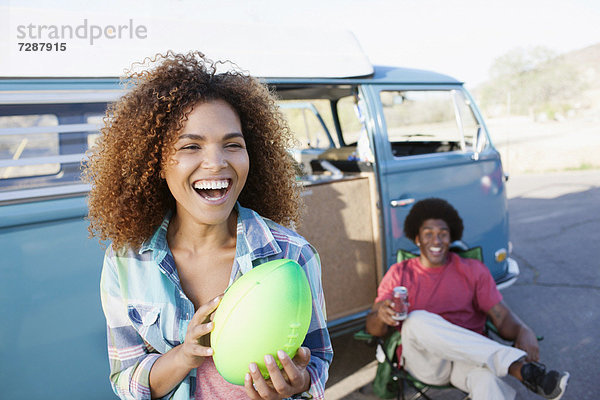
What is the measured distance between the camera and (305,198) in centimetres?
339

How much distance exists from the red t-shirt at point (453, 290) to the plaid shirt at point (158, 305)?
5.94ft

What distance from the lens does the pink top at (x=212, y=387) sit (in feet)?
4.37

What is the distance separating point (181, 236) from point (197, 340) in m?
0.44

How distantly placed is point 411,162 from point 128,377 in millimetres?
3010

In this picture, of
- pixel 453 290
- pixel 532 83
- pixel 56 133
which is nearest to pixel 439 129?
pixel 453 290

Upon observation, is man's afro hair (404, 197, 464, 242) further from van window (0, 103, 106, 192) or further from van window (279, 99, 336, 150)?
van window (279, 99, 336, 150)

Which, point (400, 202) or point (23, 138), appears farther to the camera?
point (400, 202)

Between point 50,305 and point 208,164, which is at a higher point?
point 208,164

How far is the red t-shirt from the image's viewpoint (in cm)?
299

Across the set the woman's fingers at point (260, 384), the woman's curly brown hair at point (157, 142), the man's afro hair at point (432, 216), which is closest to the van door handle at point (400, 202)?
the man's afro hair at point (432, 216)

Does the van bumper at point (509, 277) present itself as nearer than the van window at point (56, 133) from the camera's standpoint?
No

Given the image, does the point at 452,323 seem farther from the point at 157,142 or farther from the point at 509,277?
the point at 157,142

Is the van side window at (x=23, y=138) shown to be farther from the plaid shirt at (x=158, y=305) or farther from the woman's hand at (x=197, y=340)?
the woman's hand at (x=197, y=340)

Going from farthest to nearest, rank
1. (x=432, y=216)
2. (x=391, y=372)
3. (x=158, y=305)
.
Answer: (x=432, y=216) < (x=391, y=372) < (x=158, y=305)
